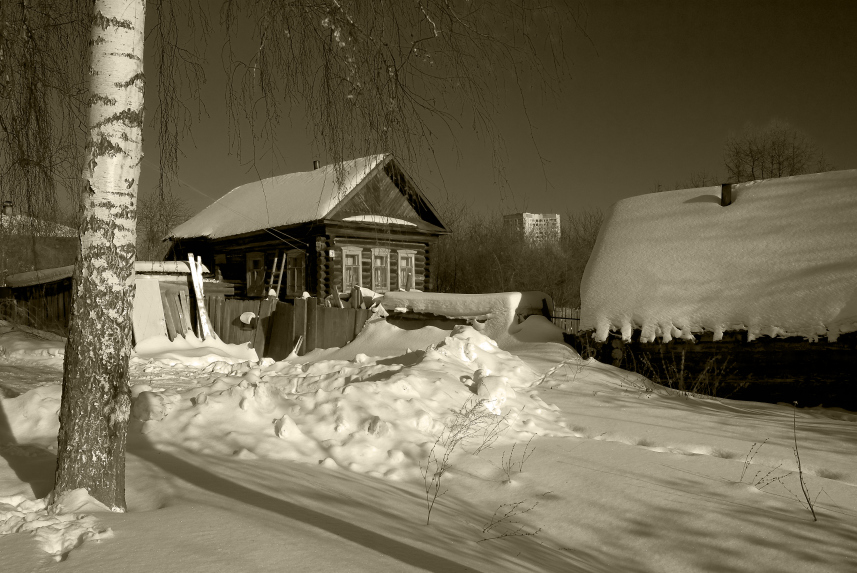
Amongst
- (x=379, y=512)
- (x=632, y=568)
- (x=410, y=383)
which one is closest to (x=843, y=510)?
(x=632, y=568)

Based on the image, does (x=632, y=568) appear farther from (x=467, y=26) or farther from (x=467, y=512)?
(x=467, y=26)

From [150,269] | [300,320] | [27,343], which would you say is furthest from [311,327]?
[27,343]

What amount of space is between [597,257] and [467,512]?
6889 millimetres

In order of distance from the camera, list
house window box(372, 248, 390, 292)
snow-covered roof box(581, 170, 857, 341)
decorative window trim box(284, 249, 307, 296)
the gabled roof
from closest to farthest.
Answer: snow-covered roof box(581, 170, 857, 341)
the gabled roof
decorative window trim box(284, 249, 307, 296)
house window box(372, 248, 390, 292)

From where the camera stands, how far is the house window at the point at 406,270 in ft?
67.5

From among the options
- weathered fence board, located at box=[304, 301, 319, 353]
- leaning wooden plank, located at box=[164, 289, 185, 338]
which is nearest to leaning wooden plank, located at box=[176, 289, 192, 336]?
leaning wooden plank, located at box=[164, 289, 185, 338]

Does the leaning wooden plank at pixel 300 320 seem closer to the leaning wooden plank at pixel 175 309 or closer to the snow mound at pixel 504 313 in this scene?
the leaning wooden plank at pixel 175 309

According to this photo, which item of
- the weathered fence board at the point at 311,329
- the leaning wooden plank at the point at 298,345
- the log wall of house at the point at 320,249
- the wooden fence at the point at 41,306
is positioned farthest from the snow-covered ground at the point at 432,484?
the log wall of house at the point at 320,249

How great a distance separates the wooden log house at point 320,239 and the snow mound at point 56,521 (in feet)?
48.4

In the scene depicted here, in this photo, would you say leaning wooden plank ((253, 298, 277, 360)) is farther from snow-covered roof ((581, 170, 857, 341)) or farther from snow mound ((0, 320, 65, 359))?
snow-covered roof ((581, 170, 857, 341))

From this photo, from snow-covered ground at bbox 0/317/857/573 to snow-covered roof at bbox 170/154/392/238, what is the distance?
12.6 metres

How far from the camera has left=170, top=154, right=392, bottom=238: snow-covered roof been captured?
18500 millimetres

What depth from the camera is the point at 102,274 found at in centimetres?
280

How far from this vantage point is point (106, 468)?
9.32 ft
